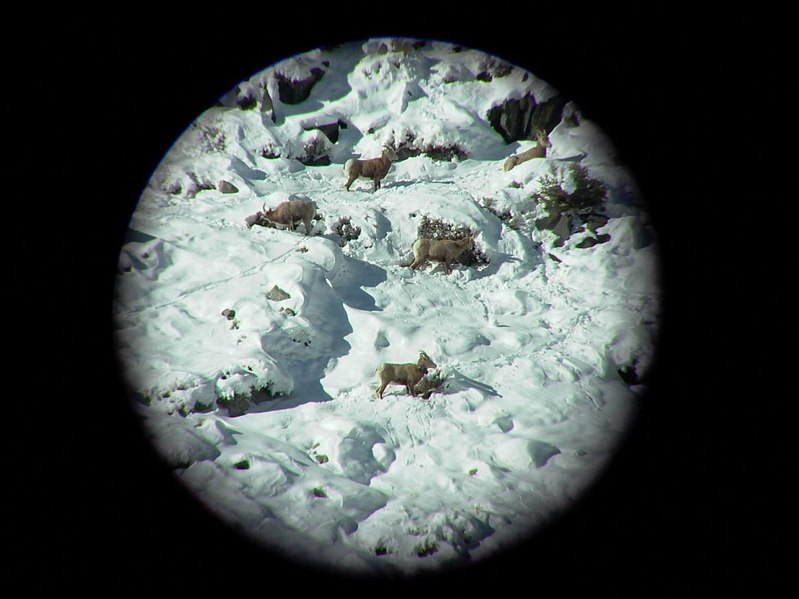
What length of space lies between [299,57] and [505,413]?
16970 mm

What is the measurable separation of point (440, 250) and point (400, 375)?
15.1ft

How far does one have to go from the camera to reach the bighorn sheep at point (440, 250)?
1198 cm

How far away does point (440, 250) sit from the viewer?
12.0 metres

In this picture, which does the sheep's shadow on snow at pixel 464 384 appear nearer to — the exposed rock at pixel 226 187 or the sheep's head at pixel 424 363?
the sheep's head at pixel 424 363

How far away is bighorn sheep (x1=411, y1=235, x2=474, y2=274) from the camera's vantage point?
1198 cm

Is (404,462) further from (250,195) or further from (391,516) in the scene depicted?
(250,195)

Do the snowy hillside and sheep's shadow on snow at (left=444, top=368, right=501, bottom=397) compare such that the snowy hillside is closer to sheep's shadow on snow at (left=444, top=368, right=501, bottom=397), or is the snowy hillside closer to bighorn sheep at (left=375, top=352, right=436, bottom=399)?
sheep's shadow on snow at (left=444, top=368, right=501, bottom=397)

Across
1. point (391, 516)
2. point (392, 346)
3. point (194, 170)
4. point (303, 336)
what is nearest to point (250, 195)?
point (194, 170)

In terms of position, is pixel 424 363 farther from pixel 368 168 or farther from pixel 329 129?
pixel 329 129

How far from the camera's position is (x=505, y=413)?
7996mm

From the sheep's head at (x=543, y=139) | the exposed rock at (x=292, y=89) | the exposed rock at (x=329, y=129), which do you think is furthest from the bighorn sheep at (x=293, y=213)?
the sheep's head at (x=543, y=139)

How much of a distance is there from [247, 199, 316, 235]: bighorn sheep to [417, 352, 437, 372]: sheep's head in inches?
231

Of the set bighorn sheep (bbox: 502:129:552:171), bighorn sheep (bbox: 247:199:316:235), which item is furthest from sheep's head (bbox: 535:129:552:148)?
bighorn sheep (bbox: 247:199:316:235)

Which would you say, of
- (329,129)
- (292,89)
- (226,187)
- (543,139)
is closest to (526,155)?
(543,139)
